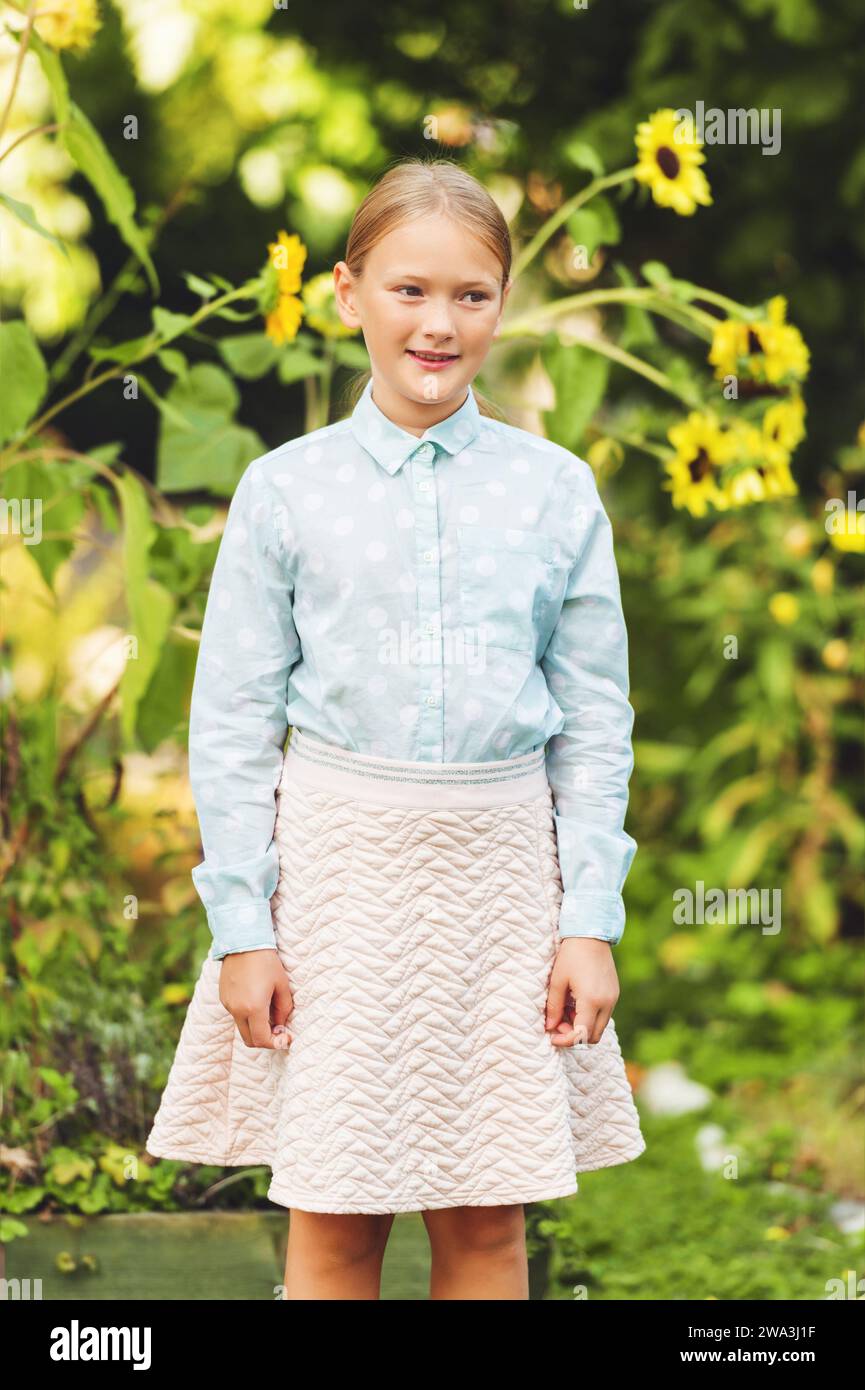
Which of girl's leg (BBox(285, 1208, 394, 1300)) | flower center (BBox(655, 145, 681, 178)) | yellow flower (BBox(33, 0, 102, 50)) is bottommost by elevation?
girl's leg (BBox(285, 1208, 394, 1300))

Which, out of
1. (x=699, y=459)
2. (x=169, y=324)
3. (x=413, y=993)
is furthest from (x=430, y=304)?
(x=699, y=459)

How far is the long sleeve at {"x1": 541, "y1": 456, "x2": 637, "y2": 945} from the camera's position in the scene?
1908mm

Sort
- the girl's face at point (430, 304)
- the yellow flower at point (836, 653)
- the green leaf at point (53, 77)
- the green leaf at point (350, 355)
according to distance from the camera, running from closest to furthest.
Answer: the girl's face at point (430, 304)
the green leaf at point (53, 77)
the green leaf at point (350, 355)
the yellow flower at point (836, 653)

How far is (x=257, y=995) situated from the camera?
1.82 m

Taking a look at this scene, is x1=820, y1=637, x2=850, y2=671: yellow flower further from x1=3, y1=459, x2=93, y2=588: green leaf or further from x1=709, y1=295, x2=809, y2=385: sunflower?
x1=3, y1=459, x2=93, y2=588: green leaf

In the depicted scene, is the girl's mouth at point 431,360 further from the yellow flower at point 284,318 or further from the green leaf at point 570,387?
the green leaf at point 570,387

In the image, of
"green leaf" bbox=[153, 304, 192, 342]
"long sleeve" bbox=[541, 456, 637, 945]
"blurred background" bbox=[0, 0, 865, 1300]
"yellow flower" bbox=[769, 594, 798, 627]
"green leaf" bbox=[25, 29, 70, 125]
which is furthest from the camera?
"yellow flower" bbox=[769, 594, 798, 627]

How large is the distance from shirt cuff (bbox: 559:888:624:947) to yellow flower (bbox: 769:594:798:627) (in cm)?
191

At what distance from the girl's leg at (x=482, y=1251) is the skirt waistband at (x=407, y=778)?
0.48 metres

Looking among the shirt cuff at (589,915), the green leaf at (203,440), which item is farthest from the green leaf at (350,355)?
the shirt cuff at (589,915)

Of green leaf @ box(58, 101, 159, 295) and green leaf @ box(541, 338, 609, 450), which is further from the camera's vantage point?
green leaf @ box(541, 338, 609, 450)

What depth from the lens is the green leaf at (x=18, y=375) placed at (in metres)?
2.20

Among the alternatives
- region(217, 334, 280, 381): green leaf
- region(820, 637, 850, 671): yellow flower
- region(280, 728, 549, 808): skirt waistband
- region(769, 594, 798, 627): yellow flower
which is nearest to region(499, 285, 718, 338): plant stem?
region(217, 334, 280, 381): green leaf

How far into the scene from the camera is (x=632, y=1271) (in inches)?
113
